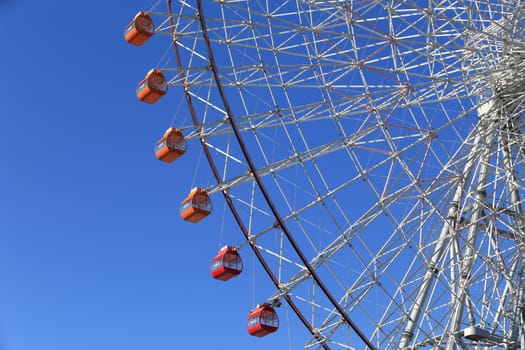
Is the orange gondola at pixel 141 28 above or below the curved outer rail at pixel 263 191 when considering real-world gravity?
above

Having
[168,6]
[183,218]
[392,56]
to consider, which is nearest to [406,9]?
[392,56]

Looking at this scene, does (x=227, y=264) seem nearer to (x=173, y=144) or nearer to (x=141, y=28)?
(x=173, y=144)

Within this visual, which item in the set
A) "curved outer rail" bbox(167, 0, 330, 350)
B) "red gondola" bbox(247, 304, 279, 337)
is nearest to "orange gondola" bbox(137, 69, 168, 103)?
"curved outer rail" bbox(167, 0, 330, 350)

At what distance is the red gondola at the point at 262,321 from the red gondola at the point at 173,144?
4.22 m

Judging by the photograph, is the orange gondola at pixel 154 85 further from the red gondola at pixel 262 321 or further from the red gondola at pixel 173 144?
the red gondola at pixel 262 321

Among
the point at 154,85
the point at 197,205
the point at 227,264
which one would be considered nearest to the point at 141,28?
the point at 154,85

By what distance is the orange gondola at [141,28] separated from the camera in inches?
851

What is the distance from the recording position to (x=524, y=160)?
22.0m

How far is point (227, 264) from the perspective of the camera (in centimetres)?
2023

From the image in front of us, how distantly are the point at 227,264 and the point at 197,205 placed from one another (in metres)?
1.61

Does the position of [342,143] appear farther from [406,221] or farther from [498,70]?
[498,70]

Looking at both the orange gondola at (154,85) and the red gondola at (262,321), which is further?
the orange gondola at (154,85)

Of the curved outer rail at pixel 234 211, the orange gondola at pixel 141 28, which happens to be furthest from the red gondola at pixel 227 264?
the orange gondola at pixel 141 28

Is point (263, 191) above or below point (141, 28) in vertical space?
below
